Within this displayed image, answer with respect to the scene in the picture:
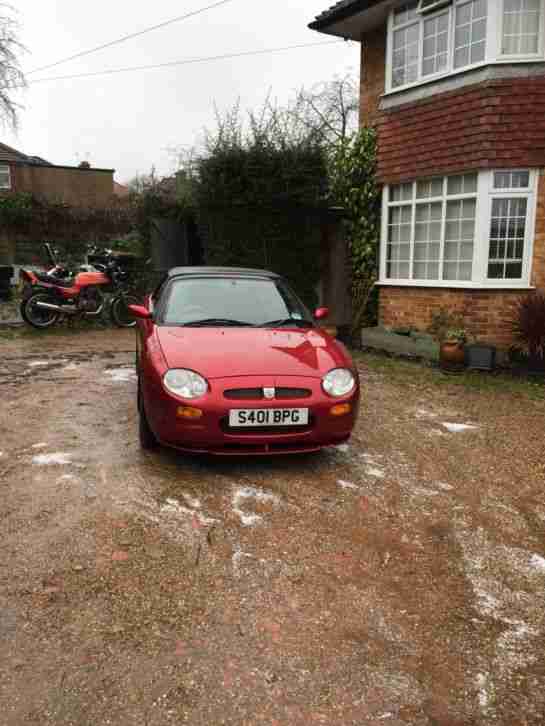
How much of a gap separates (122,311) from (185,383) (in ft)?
28.5

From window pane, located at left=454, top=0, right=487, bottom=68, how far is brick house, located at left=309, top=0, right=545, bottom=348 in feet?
0.05

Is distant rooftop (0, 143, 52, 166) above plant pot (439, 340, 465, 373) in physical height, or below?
above

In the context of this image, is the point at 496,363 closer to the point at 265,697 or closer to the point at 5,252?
the point at 265,697

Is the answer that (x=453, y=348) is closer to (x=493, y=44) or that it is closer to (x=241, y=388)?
(x=493, y=44)

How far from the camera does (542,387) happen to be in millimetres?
7605

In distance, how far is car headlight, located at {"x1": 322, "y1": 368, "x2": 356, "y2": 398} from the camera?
4217 millimetres

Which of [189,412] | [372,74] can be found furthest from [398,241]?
[189,412]

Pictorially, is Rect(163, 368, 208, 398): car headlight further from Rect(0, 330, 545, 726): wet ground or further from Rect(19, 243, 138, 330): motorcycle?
Rect(19, 243, 138, 330): motorcycle

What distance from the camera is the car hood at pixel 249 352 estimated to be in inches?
163

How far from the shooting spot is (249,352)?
435 centimetres

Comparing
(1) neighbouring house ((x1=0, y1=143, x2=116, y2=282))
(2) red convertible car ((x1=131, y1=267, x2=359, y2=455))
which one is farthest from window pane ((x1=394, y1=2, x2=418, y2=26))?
(1) neighbouring house ((x1=0, y1=143, x2=116, y2=282))

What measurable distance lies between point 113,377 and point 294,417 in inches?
157

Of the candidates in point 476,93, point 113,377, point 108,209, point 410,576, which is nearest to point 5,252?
point 108,209

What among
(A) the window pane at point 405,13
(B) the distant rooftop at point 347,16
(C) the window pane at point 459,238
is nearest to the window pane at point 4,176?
(B) the distant rooftop at point 347,16
